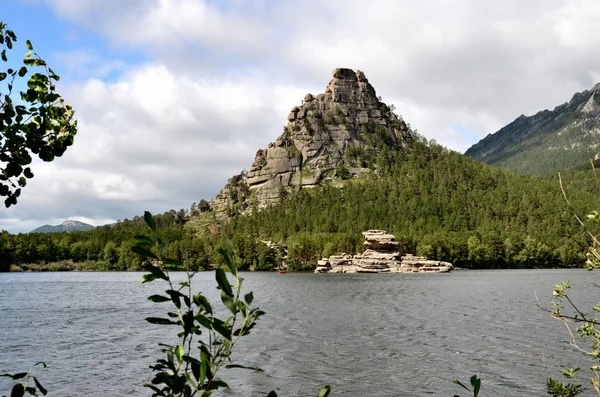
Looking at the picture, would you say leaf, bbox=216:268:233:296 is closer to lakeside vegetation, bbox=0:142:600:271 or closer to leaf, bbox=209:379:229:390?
leaf, bbox=209:379:229:390

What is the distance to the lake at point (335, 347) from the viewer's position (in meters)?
26.7

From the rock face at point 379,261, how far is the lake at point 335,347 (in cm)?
8072

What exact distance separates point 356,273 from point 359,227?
47.4 meters

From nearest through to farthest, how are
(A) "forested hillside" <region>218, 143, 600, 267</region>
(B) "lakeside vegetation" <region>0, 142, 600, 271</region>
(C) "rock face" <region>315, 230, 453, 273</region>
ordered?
1. (C) "rock face" <region>315, 230, 453, 273</region>
2. (A) "forested hillside" <region>218, 143, 600, 267</region>
3. (B) "lakeside vegetation" <region>0, 142, 600, 271</region>

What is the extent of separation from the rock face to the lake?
3178 inches

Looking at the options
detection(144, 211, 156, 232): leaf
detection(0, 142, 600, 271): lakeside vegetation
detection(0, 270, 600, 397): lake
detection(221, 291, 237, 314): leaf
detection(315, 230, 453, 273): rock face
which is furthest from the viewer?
detection(0, 142, 600, 271): lakeside vegetation

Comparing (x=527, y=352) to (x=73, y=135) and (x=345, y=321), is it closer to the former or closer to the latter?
(x=345, y=321)

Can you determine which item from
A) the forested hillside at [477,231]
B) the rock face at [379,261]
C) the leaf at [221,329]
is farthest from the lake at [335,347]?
the forested hillside at [477,231]

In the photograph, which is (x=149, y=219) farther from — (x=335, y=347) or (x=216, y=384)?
(x=335, y=347)

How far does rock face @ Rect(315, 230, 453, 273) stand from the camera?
142500 mm

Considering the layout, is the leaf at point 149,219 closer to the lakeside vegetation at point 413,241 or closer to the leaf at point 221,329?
the leaf at point 221,329

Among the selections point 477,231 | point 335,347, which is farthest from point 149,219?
point 477,231

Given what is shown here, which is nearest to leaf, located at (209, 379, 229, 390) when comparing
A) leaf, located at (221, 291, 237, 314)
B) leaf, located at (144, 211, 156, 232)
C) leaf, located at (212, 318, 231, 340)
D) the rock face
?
leaf, located at (212, 318, 231, 340)

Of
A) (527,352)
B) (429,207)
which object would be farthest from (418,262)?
(527,352)
